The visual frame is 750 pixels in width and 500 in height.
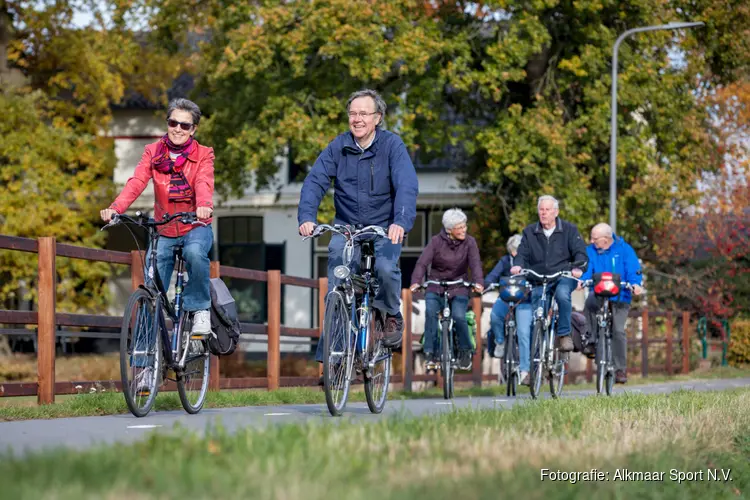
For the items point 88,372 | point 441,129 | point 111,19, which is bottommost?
point 88,372

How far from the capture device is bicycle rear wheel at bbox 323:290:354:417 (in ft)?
27.6

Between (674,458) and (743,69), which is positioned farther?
Answer: (743,69)

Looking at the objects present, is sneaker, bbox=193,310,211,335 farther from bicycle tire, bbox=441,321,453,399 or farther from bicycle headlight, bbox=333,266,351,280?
bicycle tire, bbox=441,321,453,399

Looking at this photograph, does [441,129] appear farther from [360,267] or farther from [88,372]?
[360,267]

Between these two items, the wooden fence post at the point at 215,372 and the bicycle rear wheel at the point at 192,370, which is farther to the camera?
the wooden fence post at the point at 215,372

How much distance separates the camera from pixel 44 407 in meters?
9.56

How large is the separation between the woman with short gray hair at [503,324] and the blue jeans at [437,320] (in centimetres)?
58

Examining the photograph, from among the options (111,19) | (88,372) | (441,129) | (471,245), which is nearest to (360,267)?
(471,245)

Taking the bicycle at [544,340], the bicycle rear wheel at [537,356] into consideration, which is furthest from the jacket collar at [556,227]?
the bicycle rear wheel at [537,356]

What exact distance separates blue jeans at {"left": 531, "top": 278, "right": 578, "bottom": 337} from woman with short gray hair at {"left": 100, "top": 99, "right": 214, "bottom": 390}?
535 centimetres

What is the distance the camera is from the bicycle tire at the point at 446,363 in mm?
14234

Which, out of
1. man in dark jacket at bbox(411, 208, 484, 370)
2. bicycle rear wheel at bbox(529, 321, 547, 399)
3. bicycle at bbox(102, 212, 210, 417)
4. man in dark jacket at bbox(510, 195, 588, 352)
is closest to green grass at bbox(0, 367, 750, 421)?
bicycle at bbox(102, 212, 210, 417)

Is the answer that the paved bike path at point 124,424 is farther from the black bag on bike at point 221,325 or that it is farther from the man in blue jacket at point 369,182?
the man in blue jacket at point 369,182

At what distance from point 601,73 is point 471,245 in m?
14.6
